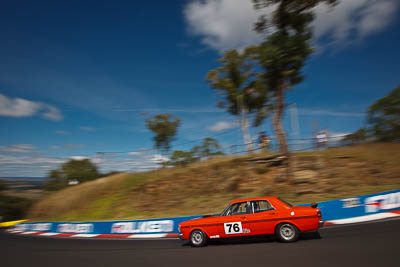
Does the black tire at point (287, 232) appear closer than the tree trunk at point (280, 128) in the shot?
Yes

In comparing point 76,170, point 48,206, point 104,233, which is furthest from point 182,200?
point 76,170

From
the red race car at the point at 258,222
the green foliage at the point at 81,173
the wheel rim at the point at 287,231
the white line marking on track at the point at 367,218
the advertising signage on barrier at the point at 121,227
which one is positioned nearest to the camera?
the red race car at the point at 258,222

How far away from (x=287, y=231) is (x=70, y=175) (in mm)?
37407

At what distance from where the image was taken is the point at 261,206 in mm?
8109

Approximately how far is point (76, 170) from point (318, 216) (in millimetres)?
39275

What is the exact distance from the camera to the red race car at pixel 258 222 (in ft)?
24.5

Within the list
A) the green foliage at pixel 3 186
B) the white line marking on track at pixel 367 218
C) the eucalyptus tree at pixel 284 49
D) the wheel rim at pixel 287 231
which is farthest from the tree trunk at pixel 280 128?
the green foliage at pixel 3 186

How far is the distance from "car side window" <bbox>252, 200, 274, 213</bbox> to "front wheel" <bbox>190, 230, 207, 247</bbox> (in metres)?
1.92

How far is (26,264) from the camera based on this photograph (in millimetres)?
7520

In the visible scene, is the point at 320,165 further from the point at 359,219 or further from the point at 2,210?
the point at 2,210

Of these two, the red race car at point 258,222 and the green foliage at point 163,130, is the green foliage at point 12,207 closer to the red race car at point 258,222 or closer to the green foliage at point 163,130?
the green foliage at point 163,130

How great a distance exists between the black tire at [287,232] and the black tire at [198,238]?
2.35 metres

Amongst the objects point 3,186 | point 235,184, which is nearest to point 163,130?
point 235,184

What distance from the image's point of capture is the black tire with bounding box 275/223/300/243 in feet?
24.7
